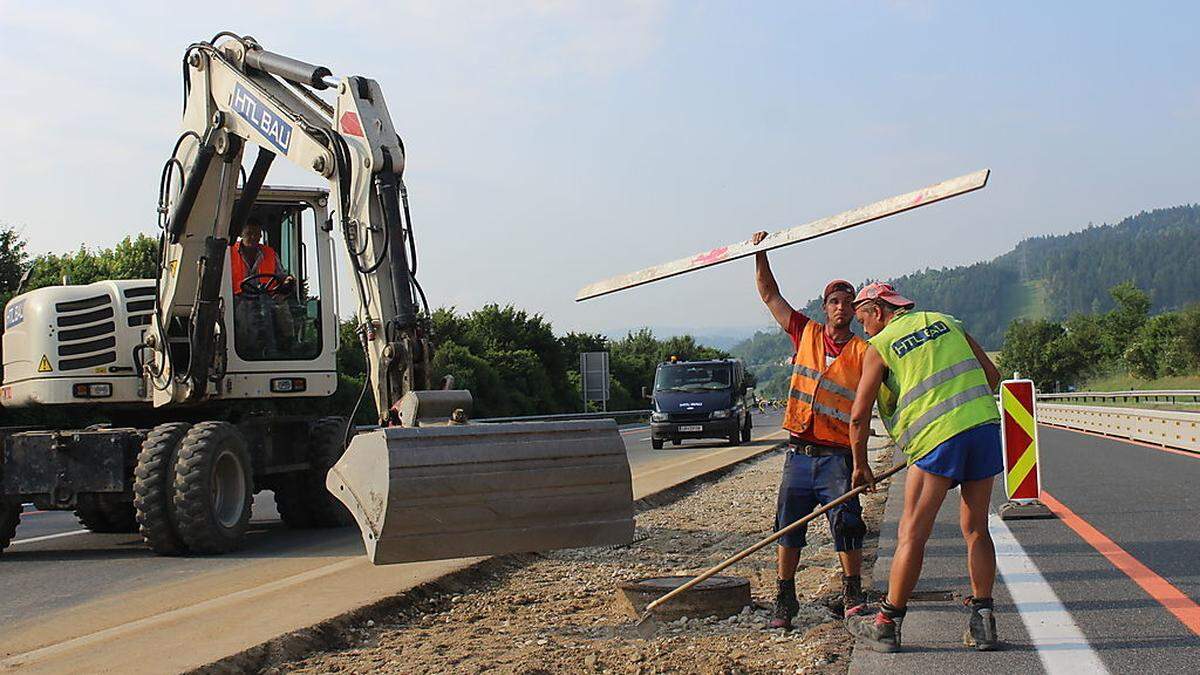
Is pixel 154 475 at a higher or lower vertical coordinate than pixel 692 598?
higher

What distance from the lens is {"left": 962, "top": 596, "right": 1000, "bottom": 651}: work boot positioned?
6.17m

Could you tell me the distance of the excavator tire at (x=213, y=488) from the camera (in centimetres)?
1084

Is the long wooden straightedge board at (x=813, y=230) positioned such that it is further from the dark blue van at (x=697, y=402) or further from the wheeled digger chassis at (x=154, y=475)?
the dark blue van at (x=697, y=402)

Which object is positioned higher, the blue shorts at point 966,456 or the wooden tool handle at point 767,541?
the blue shorts at point 966,456

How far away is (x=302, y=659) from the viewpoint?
6.78 m

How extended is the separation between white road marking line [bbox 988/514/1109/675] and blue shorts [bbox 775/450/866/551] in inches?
40.6

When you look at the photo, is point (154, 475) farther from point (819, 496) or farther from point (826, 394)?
point (826, 394)

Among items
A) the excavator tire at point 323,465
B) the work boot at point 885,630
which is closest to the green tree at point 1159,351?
the excavator tire at point 323,465

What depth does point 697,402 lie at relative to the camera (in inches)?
1230

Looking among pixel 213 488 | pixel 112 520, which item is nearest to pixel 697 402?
pixel 112 520

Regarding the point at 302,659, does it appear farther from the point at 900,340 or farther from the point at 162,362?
the point at 162,362

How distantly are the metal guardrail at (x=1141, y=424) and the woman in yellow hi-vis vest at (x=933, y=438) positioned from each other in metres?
17.5

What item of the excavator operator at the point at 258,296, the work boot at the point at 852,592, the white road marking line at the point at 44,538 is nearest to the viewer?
the work boot at the point at 852,592

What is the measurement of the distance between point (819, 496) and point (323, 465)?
7.41 metres
